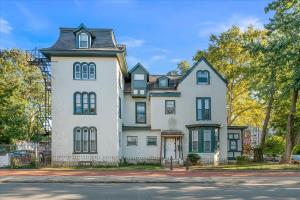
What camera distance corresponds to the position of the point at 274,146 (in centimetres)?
A: 6209

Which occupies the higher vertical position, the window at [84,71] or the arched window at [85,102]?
the window at [84,71]

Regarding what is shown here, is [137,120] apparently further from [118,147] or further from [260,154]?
[260,154]

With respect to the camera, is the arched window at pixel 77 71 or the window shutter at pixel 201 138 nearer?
the arched window at pixel 77 71

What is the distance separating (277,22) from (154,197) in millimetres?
19124

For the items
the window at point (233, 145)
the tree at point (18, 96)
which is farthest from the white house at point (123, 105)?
the tree at point (18, 96)

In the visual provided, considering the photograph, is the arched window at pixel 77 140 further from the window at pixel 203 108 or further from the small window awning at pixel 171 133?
the window at pixel 203 108

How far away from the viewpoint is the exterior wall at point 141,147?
1523 inches

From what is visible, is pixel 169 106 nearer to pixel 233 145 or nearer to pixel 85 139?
pixel 233 145

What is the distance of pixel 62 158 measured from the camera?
34219 millimetres

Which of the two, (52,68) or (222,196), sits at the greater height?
(52,68)

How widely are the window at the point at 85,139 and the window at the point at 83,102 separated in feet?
4.62

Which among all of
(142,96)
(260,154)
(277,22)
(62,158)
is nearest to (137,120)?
(142,96)

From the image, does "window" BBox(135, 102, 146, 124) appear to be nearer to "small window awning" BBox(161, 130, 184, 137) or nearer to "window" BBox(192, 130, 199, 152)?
"small window awning" BBox(161, 130, 184, 137)

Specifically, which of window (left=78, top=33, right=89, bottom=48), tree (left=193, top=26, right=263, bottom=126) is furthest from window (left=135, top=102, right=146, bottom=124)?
tree (left=193, top=26, right=263, bottom=126)
